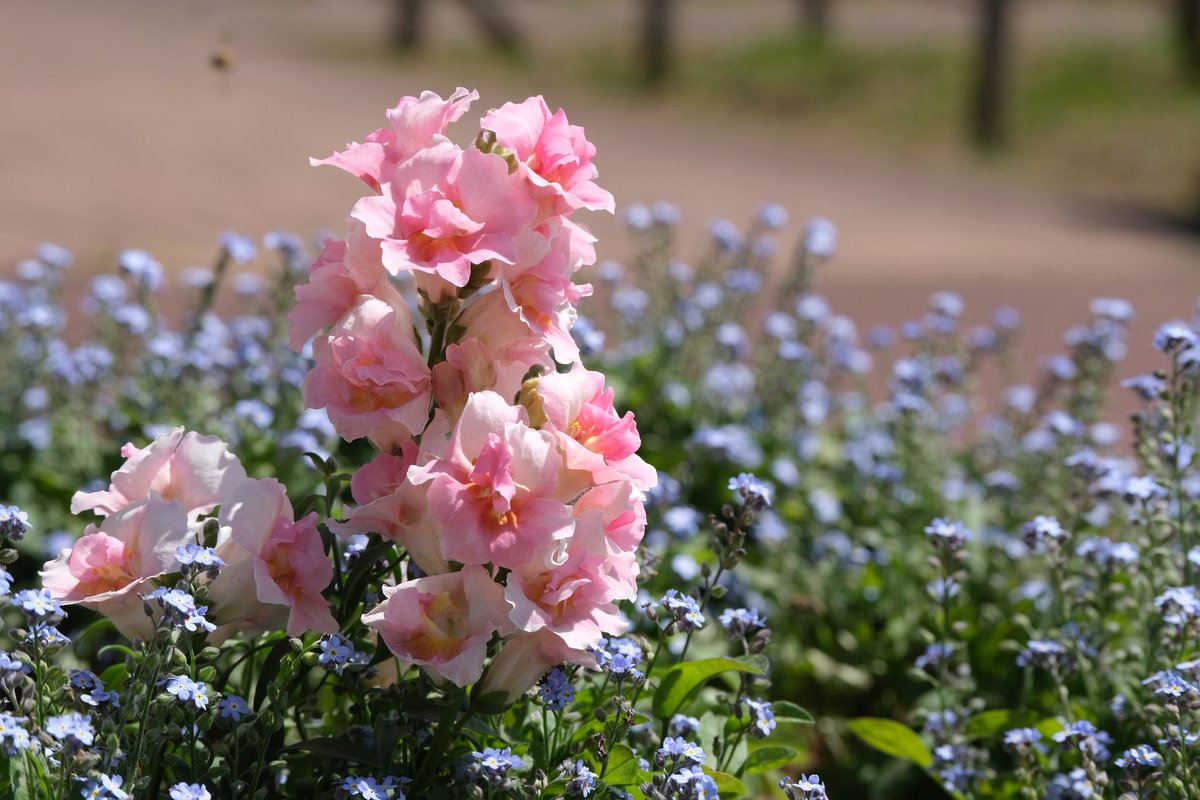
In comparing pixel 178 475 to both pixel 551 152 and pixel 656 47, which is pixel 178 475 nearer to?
pixel 551 152

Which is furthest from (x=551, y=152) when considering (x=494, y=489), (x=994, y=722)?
(x=994, y=722)

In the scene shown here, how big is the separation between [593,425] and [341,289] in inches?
16.5

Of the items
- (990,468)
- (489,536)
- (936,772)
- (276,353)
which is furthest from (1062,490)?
(489,536)

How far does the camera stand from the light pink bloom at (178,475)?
2.07 metres

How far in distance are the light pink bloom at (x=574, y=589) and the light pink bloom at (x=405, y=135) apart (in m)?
0.58

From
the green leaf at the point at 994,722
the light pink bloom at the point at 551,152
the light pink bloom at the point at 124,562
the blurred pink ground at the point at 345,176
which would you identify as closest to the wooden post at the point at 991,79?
the blurred pink ground at the point at 345,176

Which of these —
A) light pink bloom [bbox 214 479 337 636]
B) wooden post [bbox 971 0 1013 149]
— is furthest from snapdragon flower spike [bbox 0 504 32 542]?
wooden post [bbox 971 0 1013 149]

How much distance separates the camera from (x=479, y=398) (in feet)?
6.11

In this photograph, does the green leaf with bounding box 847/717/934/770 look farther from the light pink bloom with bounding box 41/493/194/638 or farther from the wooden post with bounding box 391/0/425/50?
the wooden post with bounding box 391/0/425/50

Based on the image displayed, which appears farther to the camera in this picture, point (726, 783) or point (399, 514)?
point (726, 783)

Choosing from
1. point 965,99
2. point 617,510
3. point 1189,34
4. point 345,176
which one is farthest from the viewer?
point 1189,34

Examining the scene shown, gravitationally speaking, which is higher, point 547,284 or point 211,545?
point 547,284

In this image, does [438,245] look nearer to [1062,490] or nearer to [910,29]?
[1062,490]

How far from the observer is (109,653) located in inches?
101
